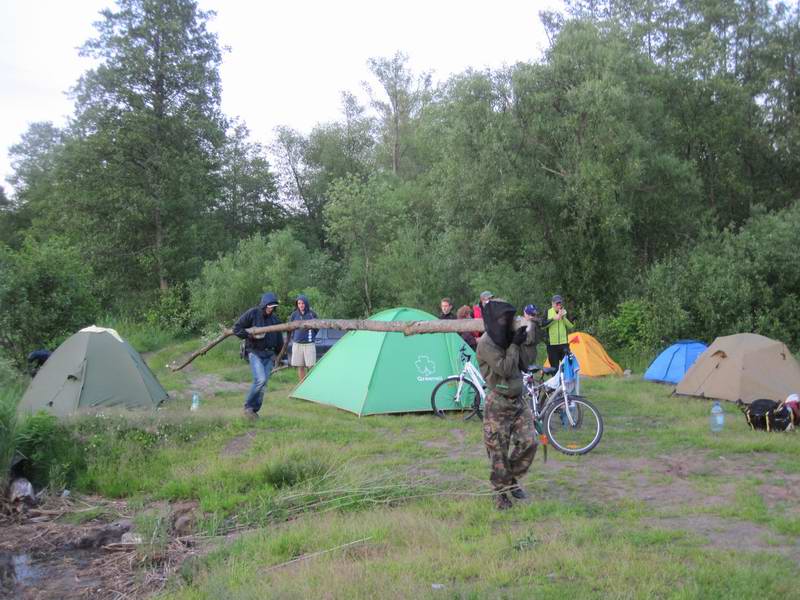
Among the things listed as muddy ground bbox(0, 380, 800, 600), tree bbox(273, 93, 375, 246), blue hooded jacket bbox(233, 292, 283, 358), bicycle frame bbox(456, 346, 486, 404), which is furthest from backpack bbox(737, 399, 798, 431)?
tree bbox(273, 93, 375, 246)

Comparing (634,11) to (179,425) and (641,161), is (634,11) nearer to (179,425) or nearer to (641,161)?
(641,161)

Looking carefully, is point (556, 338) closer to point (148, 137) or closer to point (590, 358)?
point (590, 358)

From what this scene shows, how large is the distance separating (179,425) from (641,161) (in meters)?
14.1

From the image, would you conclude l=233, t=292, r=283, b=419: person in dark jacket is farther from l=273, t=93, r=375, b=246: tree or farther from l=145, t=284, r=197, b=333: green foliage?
l=273, t=93, r=375, b=246: tree

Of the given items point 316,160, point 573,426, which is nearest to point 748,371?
point 573,426

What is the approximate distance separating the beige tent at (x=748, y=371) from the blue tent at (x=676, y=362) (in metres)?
1.68

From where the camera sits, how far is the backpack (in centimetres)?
859

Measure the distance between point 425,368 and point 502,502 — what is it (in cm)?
506

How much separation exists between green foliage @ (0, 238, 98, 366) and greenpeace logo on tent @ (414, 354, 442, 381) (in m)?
8.94

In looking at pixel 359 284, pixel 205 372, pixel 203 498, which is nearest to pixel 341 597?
pixel 203 498

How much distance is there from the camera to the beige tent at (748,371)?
10.6m

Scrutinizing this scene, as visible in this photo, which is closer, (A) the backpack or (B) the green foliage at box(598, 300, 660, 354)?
(A) the backpack

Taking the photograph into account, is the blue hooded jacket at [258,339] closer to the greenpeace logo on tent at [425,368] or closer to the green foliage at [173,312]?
the greenpeace logo on tent at [425,368]

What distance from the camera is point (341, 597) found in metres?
3.85
